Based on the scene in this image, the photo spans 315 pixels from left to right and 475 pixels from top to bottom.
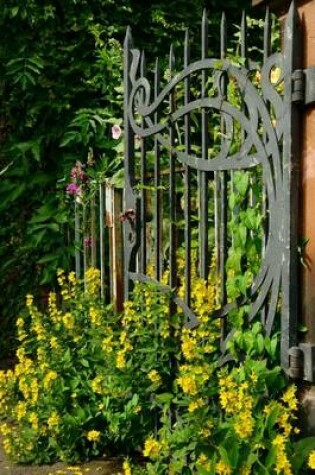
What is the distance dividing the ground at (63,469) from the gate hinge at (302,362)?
145cm

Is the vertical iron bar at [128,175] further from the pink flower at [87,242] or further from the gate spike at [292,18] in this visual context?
the gate spike at [292,18]

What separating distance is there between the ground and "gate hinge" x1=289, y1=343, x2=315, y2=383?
1453 millimetres

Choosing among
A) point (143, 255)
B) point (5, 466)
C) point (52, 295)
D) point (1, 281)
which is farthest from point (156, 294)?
point (1, 281)

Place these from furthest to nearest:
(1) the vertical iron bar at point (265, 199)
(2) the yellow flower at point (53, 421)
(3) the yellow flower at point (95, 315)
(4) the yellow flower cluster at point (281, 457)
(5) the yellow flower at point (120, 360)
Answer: (3) the yellow flower at point (95, 315) → (2) the yellow flower at point (53, 421) → (5) the yellow flower at point (120, 360) → (1) the vertical iron bar at point (265, 199) → (4) the yellow flower cluster at point (281, 457)

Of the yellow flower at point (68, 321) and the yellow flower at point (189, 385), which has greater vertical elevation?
the yellow flower at point (68, 321)

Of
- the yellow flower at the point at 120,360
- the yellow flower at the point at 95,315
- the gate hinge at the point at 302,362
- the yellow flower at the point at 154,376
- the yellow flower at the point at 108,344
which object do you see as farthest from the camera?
the yellow flower at the point at 95,315

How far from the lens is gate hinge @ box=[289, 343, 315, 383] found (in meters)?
3.32

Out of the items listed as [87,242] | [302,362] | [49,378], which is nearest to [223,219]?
[302,362]

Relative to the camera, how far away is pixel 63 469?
14.7 feet

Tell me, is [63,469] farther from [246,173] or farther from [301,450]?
[246,173]

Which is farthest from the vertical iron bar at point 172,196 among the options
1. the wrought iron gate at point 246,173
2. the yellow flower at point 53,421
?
the yellow flower at point 53,421

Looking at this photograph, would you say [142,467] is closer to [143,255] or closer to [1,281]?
[143,255]

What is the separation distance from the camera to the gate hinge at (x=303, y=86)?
3285mm

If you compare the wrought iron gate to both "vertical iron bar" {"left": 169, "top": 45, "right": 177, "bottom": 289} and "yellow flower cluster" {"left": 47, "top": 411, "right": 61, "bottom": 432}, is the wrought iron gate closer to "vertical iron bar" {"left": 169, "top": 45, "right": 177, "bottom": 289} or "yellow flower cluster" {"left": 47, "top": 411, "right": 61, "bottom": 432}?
"vertical iron bar" {"left": 169, "top": 45, "right": 177, "bottom": 289}
